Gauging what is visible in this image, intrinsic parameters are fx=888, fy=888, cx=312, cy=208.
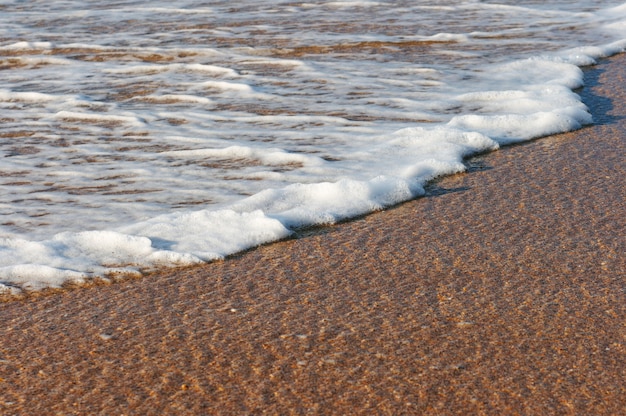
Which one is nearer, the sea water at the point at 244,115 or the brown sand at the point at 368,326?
the brown sand at the point at 368,326

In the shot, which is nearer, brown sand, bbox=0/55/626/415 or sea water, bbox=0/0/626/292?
brown sand, bbox=0/55/626/415

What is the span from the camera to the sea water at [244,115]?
3176 millimetres

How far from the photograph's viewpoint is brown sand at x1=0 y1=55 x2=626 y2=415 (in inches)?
78.0

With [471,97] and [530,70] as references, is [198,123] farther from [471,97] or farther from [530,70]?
[530,70]

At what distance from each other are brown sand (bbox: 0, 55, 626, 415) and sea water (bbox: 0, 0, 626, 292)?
275 millimetres

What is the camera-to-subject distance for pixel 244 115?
5070 millimetres

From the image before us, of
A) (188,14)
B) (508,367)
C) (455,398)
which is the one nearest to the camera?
(455,398)

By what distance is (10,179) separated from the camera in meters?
3.92

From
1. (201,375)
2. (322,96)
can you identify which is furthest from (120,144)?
(201,375)

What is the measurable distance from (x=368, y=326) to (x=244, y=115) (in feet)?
9.60

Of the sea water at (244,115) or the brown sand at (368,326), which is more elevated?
the brown sand at (368,326)

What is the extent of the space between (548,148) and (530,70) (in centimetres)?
206

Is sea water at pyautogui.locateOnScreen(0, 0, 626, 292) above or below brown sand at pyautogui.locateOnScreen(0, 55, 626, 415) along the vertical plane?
below

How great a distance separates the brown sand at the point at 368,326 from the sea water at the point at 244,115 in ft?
0.90
